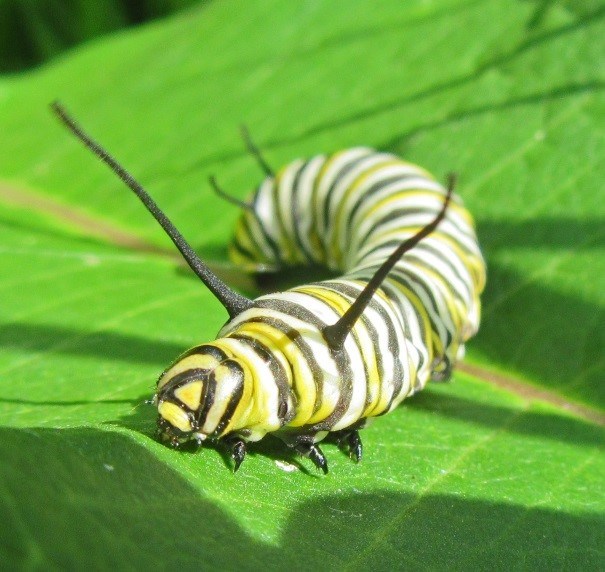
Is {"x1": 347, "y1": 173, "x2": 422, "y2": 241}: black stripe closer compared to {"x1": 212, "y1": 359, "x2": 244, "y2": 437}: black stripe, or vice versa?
{"x1": 212, "y1": 359, "x2": 244, "y2": 437}: black stripe

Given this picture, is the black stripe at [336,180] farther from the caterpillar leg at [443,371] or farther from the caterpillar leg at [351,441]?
the caterpillar leg at [351,441]

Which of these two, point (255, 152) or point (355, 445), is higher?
point (255, 152)

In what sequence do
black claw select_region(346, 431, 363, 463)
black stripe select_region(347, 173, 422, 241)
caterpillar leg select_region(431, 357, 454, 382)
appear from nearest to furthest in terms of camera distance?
black claw select_region(346, 431, 363, 463) → caterpillar leg select_region(431, 357, 454, 382) → black stripe select_region(347, 173, 422, 241)

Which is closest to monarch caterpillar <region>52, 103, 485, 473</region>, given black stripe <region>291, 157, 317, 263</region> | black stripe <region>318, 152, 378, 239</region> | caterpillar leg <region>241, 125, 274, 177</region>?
black stripe <region>318, 152, 378, 239</region>

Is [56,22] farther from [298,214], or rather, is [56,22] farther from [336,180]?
[336,180]

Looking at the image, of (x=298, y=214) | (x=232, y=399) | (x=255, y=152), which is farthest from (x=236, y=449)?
(x=255, y=152)

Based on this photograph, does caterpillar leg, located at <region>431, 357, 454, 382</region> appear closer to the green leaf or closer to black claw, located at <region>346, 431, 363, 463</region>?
the green leaf

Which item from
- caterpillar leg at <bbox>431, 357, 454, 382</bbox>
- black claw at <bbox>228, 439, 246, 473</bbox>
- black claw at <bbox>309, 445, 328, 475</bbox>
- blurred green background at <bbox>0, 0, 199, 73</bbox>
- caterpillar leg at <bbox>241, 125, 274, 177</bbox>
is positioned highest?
blurred green background at <bbox>0, 0, 199, 73</bbox>
